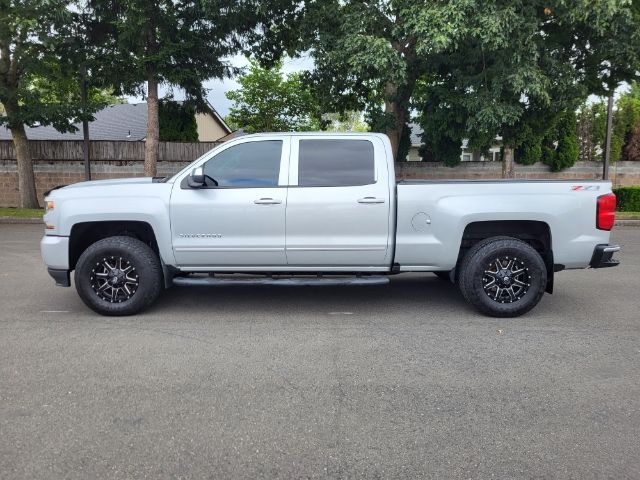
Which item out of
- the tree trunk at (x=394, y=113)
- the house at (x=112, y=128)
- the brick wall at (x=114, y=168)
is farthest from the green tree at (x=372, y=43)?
the house at (x=112, y=128)

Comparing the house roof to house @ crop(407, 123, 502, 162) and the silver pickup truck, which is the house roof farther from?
the silver pickup truck

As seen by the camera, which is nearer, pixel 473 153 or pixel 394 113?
pixel 394 113

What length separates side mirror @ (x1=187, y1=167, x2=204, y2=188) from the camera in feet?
17.9

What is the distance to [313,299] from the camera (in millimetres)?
6512

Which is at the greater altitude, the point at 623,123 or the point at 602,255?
the point at 623,123

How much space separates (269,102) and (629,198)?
24997mm

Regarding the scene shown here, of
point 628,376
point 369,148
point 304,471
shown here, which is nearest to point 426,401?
point 304,471

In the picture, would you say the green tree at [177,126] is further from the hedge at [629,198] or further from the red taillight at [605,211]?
the red taillight at [605,211]

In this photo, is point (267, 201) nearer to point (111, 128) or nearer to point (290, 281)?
point (290, 281)

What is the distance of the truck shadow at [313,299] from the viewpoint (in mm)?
6043

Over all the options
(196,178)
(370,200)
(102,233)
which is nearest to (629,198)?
(370,200)

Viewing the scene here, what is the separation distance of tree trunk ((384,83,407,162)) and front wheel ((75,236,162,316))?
1235 cm

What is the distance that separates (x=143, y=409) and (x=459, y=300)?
13.7ft

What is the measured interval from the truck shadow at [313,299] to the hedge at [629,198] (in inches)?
567
